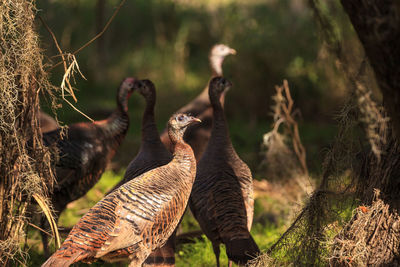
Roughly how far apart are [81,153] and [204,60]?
752cm

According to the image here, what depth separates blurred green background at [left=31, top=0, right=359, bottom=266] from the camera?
28.5 ft

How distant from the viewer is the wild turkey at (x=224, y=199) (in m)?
4.23

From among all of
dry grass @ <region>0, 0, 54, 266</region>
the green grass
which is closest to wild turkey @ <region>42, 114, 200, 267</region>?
dry grass @ <region>0, 0, 54, 266</region>

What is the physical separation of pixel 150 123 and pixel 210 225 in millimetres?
1348

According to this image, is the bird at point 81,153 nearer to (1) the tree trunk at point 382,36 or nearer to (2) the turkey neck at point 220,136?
(2) the turkey neck at point 220,136

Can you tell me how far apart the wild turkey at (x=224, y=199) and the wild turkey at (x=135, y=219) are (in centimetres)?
47

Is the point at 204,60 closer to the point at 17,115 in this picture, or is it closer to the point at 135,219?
the point at 17,115

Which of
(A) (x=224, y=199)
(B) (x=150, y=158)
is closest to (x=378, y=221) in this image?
(A) (x=224, y=199)

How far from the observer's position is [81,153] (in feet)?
17.1

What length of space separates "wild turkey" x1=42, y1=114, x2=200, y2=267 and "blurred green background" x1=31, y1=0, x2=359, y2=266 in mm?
1996

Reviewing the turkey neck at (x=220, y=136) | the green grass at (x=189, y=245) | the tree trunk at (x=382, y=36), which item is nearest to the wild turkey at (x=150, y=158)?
the turkey neck at (x=220, y=136)

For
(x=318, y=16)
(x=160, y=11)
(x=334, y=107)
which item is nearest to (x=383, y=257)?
(x=318, y=16)

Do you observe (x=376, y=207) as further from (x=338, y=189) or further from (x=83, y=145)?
(x=83, y=145)

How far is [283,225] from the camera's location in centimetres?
592
